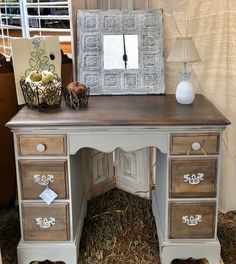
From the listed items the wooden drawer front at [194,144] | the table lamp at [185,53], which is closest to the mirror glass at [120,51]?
the table lamp at [185,53]

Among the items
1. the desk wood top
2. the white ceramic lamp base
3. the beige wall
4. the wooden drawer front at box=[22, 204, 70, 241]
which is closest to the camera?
the desk wood top

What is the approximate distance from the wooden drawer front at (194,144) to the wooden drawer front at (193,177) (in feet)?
0.12

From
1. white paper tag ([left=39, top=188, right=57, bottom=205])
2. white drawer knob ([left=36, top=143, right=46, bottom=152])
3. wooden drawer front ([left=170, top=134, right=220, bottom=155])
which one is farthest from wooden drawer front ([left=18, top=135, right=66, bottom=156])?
wooden drawer front ([left=170, top=134, right=220, bottom=155])

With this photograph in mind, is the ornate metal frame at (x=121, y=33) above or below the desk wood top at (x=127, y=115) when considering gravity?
above

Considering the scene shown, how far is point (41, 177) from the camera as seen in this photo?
165cm

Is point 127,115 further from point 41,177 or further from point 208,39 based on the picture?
point 208,39

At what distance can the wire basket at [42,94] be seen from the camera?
66.6 inches

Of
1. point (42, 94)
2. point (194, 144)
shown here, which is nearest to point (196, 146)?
point (194, 144)

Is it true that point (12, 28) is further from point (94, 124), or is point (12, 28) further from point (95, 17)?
point (94, 124)

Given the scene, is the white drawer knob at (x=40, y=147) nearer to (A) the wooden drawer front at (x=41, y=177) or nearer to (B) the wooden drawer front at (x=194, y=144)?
(A) the wooden drawer front at (x=41, y=177)

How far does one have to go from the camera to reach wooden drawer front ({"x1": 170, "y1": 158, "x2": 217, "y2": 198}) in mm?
1646

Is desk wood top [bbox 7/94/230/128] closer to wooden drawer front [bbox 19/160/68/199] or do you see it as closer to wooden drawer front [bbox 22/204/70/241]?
wooden drawer front [bbox 19/160/68/199]

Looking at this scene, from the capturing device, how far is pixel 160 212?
6.41ft

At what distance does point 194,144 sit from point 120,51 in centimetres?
72
